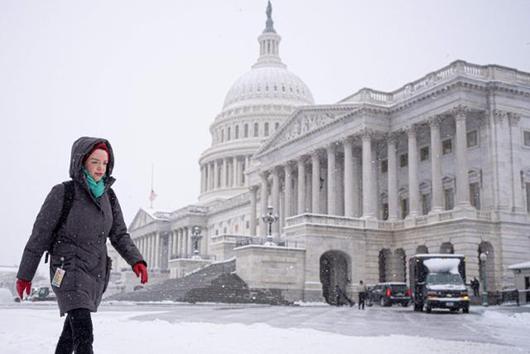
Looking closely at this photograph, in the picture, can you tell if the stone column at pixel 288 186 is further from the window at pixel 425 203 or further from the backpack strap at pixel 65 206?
the backpack strap at pixel 65 206

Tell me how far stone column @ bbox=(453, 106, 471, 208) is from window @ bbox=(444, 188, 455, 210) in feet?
14.8

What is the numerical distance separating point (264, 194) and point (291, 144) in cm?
935

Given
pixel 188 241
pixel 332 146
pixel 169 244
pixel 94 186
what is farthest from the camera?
pixel 169 244

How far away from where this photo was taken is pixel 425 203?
59.6 meters

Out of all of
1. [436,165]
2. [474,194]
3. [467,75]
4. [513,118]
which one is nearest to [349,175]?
[436,165]

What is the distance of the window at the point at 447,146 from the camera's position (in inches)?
2226

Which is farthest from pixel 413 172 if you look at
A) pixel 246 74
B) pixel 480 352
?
pixel 246 74

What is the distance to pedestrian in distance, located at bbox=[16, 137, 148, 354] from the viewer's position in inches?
255

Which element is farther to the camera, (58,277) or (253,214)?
(253,214)

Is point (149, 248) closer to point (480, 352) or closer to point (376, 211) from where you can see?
point (376, 211)

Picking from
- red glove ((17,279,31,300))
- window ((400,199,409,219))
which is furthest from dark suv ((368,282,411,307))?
red glove ((17,279,31,300))

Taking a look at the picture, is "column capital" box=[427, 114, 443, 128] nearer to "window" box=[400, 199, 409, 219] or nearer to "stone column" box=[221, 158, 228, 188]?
"window" box=[400, 199, 409, 219]

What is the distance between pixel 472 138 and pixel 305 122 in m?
19.5

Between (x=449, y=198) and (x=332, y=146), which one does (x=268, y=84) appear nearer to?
(x=332, y=146)
